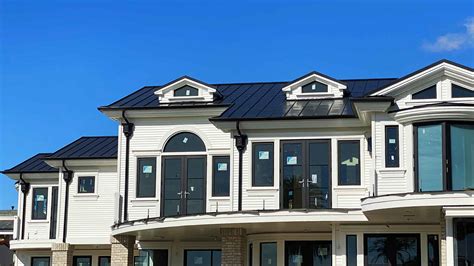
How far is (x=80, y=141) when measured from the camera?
3647cm

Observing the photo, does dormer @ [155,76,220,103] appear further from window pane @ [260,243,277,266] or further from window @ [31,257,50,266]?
window @ [31,257,50,266]

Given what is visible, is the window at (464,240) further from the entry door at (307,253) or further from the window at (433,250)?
the entry door at (307,253)

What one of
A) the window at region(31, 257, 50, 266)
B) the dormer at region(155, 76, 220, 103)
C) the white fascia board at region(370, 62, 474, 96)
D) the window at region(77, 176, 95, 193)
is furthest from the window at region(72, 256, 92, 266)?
the white fascia board at region(370, 62, 474, 96)

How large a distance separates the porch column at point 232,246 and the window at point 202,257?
3568mm

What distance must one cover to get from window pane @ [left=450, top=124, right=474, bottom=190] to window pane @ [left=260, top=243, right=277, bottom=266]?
24.3 ft

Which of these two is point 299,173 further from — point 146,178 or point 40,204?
point 40,204

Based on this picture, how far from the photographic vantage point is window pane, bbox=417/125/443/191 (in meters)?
23.5

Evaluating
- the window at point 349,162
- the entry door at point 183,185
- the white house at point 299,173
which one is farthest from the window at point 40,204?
the window at point 349,162

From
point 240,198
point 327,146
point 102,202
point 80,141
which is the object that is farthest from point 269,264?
point 80,141

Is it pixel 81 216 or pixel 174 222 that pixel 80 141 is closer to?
pixel 81 216

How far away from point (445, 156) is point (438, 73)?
2.83 meters

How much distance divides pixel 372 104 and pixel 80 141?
16.4m

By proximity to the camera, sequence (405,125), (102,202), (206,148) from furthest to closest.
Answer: (102,202) < (206,148) < (405,125)

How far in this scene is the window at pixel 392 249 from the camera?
26.0 m
